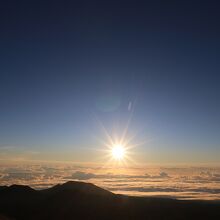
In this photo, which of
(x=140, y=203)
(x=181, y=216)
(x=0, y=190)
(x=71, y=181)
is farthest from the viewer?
(x=71, y=181)

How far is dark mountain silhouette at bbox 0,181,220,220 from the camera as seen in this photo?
99.9 m

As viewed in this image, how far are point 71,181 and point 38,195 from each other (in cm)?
2629

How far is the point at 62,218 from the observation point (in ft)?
328

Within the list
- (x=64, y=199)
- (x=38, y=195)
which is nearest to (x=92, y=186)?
(x=38, y=195)

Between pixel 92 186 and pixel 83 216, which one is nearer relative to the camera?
pixel 83 216

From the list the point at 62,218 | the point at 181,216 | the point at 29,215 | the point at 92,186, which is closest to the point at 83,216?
the point at 62,218

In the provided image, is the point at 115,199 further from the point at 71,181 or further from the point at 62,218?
the point at 71,181

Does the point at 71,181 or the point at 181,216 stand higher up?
the point at 71,181

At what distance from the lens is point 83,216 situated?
10131 centimetres

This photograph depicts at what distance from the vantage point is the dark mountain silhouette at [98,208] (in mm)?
99938

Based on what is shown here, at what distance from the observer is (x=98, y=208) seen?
4178 inches

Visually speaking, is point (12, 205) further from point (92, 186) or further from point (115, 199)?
point (92, 186)

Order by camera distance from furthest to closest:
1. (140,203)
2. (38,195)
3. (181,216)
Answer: (38,195) < (140,203) < (181,216)

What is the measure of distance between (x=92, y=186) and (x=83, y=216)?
47.7m
